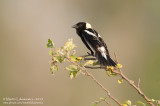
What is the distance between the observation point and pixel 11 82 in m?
11.9

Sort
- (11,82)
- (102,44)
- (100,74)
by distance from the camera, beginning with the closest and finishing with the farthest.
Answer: (102,44) → (11,82) → (100,74)

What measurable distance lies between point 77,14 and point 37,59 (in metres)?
5.18

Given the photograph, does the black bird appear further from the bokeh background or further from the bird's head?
the bokeh background

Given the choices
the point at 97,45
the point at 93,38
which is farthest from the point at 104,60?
the point at 93,38

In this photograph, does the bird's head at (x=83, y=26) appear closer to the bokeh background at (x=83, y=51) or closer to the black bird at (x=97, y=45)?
Result: the black bird at (x=97, y=45)

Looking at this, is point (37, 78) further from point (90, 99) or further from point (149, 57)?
point (149, 57)

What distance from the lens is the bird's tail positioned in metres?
3.61

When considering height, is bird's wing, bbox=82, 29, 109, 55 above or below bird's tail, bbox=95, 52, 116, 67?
above

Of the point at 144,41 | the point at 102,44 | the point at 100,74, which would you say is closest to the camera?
the point at 102,44

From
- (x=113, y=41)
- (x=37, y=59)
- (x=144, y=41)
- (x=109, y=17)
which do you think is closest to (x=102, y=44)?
(x=37, y=59)

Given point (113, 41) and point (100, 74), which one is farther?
point (113, 41)

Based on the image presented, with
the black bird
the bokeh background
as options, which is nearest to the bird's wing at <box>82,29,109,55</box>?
the black bird

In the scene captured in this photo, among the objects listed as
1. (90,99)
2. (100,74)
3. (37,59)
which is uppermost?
(37,59)

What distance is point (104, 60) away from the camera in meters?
3.75
